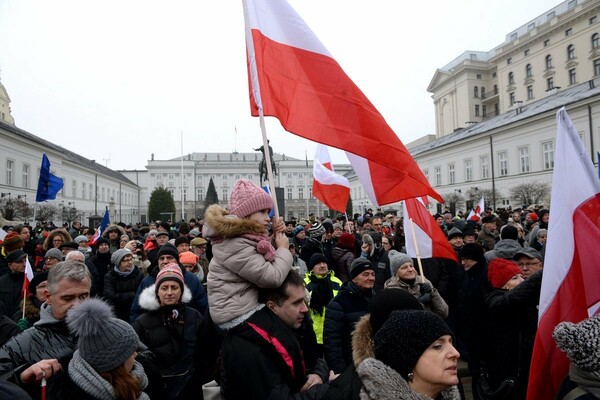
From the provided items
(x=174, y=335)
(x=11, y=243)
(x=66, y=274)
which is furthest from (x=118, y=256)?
(x=66, y=274)

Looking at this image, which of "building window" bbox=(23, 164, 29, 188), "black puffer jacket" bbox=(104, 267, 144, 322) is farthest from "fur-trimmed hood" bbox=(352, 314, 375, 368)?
"building window" bbox=(23, 164, 29, 188)

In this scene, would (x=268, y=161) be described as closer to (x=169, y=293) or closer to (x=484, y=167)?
(x=169, y=293)

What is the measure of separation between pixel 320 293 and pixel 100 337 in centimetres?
247

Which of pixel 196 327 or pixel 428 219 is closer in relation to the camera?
pixel 196 327

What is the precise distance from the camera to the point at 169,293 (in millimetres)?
3381

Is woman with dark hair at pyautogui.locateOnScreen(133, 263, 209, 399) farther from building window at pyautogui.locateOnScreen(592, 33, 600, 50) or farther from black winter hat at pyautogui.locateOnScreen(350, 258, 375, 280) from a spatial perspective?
building window at pyautogui.locateOnScreen(592, 33, 600, 50)

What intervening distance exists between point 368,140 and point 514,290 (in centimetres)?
141

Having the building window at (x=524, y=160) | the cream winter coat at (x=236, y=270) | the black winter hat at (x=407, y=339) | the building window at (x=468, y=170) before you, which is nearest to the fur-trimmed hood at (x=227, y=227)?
the cream winter coat at (x=236, y=270)

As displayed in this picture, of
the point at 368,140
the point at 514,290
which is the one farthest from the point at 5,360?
the point at 514,290

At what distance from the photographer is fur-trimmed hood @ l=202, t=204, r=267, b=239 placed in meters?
2.03

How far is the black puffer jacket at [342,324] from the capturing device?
3.24 metres

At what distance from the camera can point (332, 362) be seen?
10.5 ft

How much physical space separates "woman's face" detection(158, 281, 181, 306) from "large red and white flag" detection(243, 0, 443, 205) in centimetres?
157

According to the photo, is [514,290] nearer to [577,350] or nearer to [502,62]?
[577,350]
